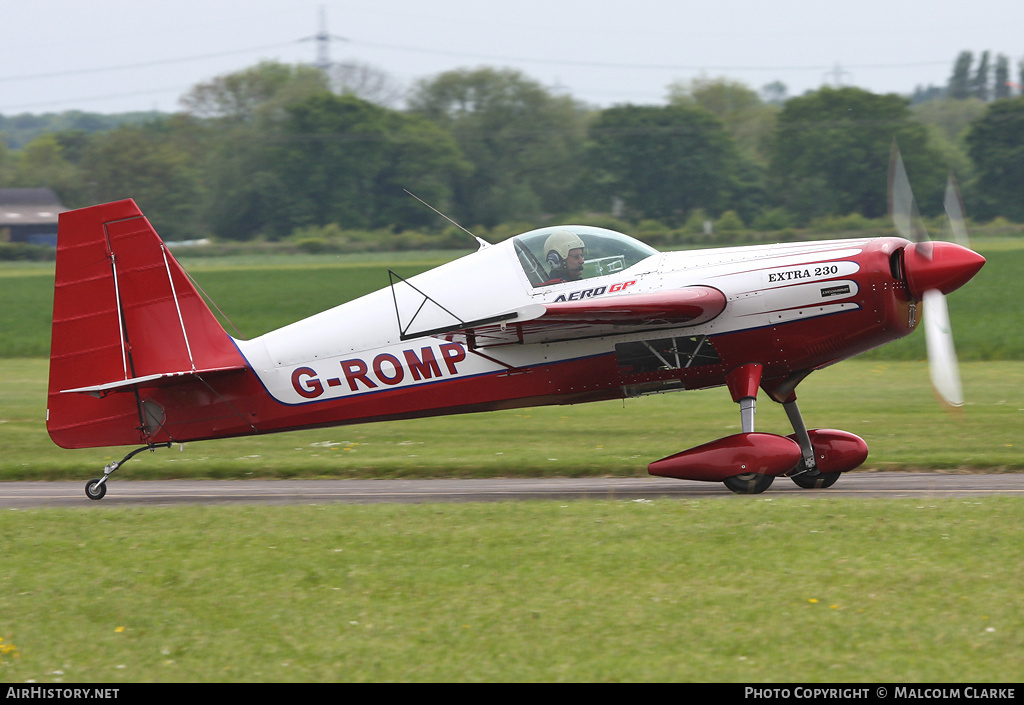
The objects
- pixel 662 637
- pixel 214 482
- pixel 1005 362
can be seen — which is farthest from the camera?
pixel 1005 362

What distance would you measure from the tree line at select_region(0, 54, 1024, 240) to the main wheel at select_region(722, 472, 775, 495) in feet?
148

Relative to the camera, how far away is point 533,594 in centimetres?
717

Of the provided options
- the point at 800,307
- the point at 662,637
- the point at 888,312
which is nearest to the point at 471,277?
the point at 800,307

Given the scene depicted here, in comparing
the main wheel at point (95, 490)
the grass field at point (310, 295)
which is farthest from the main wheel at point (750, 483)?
the grass field at point (310, 295)

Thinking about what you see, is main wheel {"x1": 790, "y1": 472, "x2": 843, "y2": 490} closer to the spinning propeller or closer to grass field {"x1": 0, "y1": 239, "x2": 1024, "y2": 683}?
grass field {"x1": 0, "y1": 239, "x2": 1024, "y2": 683}

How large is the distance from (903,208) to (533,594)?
6077mm

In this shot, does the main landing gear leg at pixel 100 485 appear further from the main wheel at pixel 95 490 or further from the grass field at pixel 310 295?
the grass field at pixel 310 295

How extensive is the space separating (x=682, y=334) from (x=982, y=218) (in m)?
50.7

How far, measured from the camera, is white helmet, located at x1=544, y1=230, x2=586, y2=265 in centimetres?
1118

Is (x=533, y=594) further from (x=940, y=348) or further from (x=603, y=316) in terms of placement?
(x=940, y=348)

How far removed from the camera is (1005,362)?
23.8 meters

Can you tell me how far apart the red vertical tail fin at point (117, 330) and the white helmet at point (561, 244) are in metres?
3.59

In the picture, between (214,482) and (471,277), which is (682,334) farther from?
(214,482)

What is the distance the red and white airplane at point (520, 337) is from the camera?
10672 millimetres
